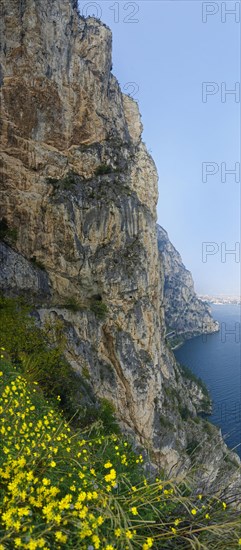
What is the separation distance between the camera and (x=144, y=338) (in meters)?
40.5

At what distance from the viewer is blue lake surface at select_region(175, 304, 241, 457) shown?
67.6 meters

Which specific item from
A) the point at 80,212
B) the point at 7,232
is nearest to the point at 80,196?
the point at 80,212

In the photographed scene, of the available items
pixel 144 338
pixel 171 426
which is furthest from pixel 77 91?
pixel 171 426

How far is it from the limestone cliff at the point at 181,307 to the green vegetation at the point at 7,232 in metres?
126

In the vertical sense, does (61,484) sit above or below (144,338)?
above

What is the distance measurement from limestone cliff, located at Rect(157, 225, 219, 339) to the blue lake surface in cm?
729

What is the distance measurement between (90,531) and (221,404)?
270ft

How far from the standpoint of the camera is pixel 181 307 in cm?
16612

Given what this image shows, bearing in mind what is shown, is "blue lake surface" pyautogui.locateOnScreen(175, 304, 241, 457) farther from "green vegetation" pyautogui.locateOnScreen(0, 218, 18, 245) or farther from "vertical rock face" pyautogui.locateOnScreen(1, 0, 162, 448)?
"green vegetation" pyautogui.locateOnScreen(0, 218, 18, 245)

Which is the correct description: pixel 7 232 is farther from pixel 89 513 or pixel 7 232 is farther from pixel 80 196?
pixel 89 513

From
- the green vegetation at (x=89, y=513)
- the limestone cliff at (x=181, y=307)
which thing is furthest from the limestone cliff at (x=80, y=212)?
the limestone cliff at (x=181, y=307)

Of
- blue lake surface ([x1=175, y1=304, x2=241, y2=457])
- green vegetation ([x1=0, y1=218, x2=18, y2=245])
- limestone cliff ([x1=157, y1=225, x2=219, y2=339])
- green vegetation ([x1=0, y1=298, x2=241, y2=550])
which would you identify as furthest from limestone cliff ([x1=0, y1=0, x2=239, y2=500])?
limestone cliff ([x1=157, y1=225, x2=219, y2=339])

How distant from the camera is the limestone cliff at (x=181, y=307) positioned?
159875 mm

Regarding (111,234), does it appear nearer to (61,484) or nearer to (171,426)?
(171,426)
